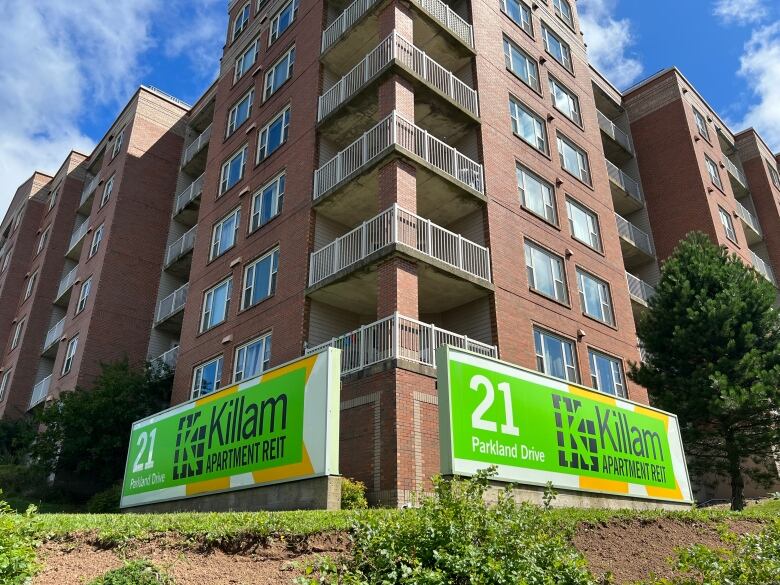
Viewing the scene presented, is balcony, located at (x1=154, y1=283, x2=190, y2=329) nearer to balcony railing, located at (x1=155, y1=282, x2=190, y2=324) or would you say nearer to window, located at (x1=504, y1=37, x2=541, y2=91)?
balcony railing, located at (x1=155, y1=282, x2=190, y2=324)

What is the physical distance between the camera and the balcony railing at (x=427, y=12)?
22.8 meters

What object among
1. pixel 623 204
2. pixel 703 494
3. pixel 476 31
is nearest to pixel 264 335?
pixel 476 31

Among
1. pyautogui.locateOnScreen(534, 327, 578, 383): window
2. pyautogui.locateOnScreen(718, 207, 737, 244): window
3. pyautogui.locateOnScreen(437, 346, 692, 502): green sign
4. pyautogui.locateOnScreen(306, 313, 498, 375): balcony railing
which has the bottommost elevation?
pyautogui.locateOnScreen(437, 346, 692, 502): green sign

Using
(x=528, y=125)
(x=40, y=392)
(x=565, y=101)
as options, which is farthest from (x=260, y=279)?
(x=40, y=392)

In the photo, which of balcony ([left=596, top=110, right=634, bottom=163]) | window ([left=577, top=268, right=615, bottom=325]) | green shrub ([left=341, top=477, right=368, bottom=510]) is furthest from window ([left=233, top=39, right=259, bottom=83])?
green shrub ([left=341, top=477, right=368, bottom=510])

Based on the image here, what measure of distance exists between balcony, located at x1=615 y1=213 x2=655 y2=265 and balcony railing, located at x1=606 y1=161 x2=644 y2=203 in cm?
179

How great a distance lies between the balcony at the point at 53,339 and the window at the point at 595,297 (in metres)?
26.7

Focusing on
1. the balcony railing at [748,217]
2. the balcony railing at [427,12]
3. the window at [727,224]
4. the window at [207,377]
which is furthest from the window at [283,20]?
the balcony railing at [748,217]

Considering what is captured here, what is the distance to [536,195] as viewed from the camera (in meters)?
24.2

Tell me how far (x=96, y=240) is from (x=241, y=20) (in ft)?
47.4

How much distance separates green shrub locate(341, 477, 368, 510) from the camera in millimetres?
13312

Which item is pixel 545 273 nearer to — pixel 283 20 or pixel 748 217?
pixel 283 20

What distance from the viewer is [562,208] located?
25078 millimetres

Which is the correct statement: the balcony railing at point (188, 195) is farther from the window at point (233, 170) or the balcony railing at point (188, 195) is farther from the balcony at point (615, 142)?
the balcony at point (615, 142)
